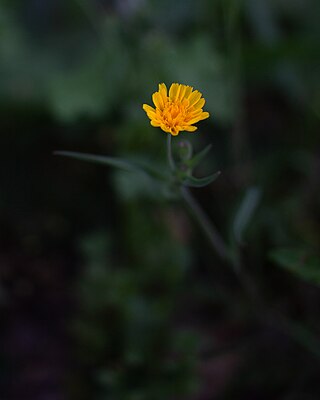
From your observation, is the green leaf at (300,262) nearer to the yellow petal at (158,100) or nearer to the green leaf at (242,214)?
the green leaf at (242,214)

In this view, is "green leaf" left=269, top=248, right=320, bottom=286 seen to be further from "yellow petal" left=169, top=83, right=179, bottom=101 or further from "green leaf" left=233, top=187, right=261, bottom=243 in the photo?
"yellow petal" left=169, top=83, right=179, bottom=101

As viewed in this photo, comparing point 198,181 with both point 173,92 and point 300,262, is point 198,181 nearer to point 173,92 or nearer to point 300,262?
point 173,92

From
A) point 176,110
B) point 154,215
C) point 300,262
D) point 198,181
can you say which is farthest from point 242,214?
point 154,215

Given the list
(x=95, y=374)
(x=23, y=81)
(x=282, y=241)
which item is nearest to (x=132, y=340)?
(x=95, y=374)

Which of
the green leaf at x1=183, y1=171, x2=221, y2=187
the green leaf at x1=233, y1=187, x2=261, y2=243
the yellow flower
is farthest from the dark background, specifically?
the yellow flower

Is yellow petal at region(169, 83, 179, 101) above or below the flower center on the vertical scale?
above

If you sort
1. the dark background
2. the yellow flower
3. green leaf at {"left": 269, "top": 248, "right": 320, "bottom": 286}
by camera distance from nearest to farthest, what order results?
the yellow flower
green leaf at {"left": 269, "top": 248, "right": 320, "bottom": 286}
the dark background

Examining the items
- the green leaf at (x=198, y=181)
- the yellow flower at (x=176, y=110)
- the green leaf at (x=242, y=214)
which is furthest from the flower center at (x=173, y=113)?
the green leaf at (x=242, y=214)

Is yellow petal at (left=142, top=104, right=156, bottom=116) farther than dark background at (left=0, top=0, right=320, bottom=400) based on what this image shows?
No

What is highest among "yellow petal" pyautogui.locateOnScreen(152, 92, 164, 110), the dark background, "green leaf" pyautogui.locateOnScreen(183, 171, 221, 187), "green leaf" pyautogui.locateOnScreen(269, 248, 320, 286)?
the dark background
